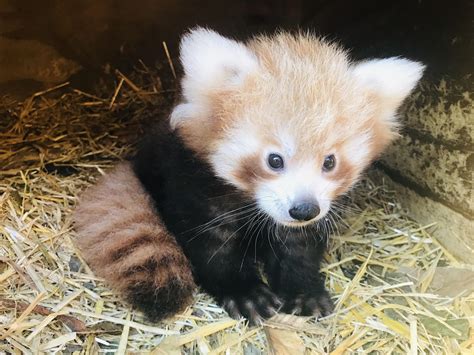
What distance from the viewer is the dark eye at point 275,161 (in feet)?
7.71

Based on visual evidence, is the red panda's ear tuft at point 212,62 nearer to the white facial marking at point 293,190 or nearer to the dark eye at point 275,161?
the dark eye at point 275,161

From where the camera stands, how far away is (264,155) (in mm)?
2357

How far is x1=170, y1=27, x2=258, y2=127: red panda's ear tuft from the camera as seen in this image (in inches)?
95.8

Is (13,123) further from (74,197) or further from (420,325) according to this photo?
(420,325)

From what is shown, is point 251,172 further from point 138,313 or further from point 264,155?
point 138,313

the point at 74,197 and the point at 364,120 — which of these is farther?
the point at 74,197

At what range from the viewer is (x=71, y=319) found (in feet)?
7.96

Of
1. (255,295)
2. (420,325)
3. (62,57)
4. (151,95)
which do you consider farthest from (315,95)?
(62,57)

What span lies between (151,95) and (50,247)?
1675mm

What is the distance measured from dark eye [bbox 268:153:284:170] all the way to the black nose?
Answer: 0.19 metres

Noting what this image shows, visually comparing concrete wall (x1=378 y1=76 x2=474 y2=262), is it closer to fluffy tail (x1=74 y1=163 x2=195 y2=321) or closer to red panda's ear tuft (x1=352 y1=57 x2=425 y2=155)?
red panda's ear tuft (x1=352 y1=57 x2=425 y2=155)

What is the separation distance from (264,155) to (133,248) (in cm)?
79

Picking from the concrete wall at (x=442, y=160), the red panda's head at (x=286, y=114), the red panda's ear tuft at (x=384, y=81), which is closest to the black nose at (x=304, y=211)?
the red panda's head at (x=286, y=114)

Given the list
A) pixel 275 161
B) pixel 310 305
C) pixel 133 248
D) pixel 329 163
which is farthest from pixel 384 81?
pixel 133 248
